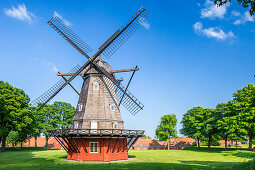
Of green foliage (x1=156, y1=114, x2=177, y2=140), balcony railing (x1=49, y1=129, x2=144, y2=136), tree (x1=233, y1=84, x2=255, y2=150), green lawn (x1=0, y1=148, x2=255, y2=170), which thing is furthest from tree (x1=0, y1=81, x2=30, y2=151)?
tree (x1=233, y1=84, x2=255, y2=150)

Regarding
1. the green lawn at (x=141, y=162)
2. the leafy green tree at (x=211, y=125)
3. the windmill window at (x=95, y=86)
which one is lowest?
the green lawn at (x=141, y=162)

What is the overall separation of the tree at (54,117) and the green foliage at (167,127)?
25293 millimetres

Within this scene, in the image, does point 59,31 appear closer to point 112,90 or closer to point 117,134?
point 112,90

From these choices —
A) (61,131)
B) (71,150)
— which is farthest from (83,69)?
(71,150)

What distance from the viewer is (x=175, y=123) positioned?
5694cm

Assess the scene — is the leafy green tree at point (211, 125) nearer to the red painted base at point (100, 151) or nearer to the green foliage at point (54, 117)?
the red painted base at point (100, 151)

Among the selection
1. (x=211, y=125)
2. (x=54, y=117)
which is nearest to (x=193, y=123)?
(x=211, y=125)

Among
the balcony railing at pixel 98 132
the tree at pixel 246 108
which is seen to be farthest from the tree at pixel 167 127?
the balcony railing at pixel 98 132

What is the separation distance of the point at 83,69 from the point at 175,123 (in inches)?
1513

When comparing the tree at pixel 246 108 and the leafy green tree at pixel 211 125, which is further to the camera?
the leafy green tree at pixel 211 125

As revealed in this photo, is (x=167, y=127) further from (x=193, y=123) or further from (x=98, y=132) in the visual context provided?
(x=98, y=132)

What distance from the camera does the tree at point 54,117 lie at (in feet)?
166

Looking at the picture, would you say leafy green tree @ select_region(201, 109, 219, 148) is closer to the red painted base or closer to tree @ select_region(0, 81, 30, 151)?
the red painted base

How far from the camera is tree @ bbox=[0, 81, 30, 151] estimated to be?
35.5 metres
